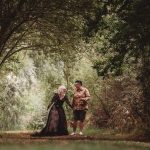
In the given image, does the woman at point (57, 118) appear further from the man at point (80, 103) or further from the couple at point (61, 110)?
the man at point (80, 103)

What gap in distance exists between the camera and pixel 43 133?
20922mm

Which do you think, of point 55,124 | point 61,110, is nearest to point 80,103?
point 61,110

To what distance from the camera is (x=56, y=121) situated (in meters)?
21.7

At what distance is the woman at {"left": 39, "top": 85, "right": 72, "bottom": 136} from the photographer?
21375 mm

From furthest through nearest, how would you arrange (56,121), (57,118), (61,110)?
(61,110) < (57,118) < (56,121)

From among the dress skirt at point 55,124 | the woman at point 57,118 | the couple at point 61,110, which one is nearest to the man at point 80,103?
the couple at point 61,110

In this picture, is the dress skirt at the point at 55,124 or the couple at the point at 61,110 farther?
the couple at the point at 61,110

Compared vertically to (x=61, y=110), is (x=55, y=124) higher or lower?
lower

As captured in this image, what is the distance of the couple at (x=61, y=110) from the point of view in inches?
843

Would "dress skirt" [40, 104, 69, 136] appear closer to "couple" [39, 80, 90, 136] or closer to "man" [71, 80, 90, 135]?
"couple" [39, 80, 90, 136]

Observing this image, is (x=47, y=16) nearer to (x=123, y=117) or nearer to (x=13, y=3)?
(x=13, y=3)

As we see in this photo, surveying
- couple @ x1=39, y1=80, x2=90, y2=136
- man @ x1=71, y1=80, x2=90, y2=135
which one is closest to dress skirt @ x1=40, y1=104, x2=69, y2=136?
couple @ x1=39, y1=80, x2=90, y2=136

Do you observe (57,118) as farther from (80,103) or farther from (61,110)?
(80,103)

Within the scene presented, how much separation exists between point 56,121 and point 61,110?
0.60m
